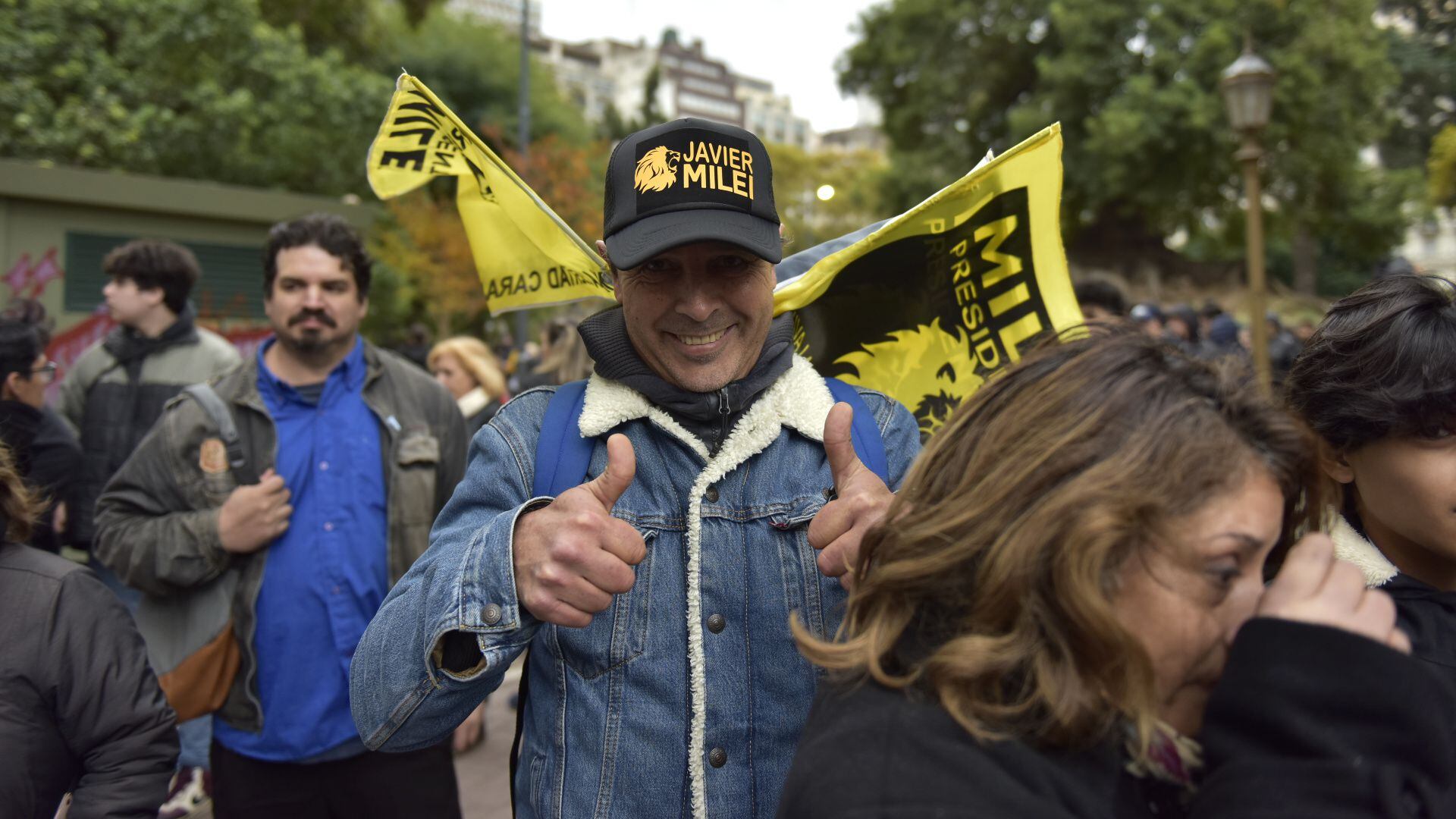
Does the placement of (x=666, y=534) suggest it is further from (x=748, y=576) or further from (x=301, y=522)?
(x=301, y=522)

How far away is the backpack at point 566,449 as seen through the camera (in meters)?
1.67

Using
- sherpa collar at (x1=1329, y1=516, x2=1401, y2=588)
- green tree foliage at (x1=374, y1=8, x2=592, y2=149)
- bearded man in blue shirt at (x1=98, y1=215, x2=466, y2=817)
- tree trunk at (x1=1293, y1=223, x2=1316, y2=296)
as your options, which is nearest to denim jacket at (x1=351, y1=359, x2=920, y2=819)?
sherpa collar at (x1=1329, y1=516, x2=1401, y2=588)

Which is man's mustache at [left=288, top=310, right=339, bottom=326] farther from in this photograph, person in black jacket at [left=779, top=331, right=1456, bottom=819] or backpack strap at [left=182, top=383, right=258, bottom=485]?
person in black jacket at [left=779, top=331, right=1456, bottom=819]

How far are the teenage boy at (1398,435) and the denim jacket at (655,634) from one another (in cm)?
90

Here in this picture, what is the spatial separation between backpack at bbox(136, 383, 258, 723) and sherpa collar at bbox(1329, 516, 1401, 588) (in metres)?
2.65

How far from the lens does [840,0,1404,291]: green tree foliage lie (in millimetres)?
19969

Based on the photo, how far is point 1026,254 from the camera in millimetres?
2180

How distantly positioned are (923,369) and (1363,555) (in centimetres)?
95

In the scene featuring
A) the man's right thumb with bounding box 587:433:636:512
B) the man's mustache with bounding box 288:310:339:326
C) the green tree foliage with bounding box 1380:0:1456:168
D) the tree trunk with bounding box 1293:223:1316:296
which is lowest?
the man's right thumb with bounding box 587:433:636:512

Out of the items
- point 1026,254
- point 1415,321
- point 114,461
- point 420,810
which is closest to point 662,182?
point 1026,254

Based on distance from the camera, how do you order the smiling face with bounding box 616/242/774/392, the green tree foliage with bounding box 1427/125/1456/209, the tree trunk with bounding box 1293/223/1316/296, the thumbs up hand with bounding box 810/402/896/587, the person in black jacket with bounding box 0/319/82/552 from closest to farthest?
the thumbs up hand with bounding box 810/402/896/587 < the smiling face with bounding box 616/242/774/392 < the person in black jacket with bounding box 0/319/82/552 < the green tree foliage with bounding box 1427/125/1456/209 < the tree trunk with bounding box 1293/223/1316/296

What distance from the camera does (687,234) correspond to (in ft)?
5.28

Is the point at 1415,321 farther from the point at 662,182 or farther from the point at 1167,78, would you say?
the point at 1167,78

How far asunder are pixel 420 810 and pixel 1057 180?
7.57 feet
